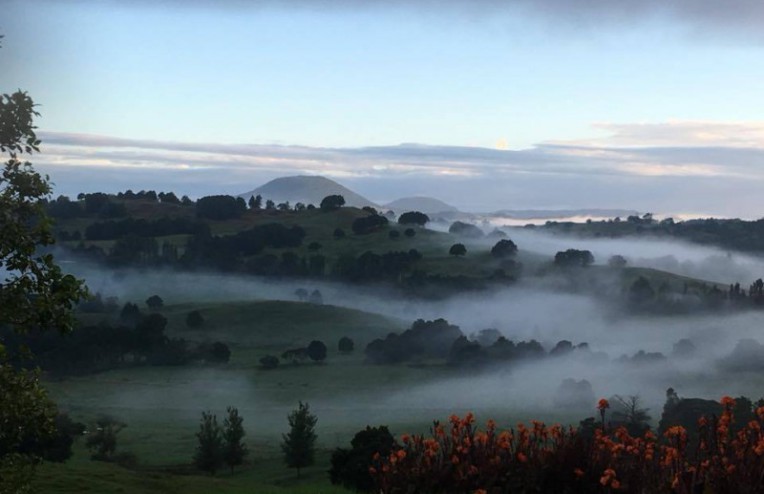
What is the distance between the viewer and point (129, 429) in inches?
3413

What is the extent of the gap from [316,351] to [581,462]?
116m

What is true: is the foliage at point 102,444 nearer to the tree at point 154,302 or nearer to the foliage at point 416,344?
the foliage at point 416,344

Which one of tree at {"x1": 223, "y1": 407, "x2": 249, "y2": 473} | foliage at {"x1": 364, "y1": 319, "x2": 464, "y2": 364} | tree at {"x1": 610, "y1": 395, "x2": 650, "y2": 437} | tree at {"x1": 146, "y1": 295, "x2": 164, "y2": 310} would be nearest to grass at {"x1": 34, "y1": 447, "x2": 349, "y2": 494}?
tree at {"x1": 610, "y1": 395, "x2": 650, "y2": 437}

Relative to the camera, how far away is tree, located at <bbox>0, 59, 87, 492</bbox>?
15172mm

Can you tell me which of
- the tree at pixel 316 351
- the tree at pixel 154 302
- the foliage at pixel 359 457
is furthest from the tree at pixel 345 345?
the foliage at pixel 359 457

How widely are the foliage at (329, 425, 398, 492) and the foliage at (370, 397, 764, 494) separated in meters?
9.38

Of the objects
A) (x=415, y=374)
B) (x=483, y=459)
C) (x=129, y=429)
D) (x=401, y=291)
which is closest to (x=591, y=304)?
(x=401, y=291)

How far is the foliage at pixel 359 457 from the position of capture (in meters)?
27.1

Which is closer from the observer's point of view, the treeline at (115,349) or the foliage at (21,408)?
the foliage at (21,408)

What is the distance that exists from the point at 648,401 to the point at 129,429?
5052 cm

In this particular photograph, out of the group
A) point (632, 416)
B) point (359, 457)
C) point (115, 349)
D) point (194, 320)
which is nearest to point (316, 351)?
point (115, 349)

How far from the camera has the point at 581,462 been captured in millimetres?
14984

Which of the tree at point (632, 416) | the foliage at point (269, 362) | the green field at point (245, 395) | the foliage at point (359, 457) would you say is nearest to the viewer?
the foliage at point (359, 457)

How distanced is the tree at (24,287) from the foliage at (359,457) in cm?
1060
